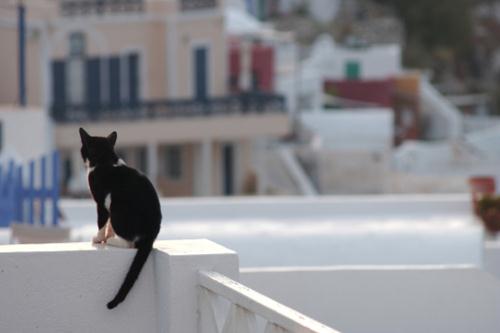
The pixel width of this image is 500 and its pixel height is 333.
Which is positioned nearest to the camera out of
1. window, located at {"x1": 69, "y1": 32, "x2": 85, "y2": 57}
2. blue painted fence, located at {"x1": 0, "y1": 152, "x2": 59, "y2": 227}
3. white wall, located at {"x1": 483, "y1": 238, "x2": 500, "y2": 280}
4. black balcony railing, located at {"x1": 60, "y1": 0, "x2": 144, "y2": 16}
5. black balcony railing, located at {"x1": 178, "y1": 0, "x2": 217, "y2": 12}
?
white wall, located at {"x1": 483, "y1": 238, "x2": 500, "y2": 280}

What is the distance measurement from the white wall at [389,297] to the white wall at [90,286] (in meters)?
2.87

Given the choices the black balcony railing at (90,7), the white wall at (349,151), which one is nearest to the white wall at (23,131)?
the black balcony railing at (90,7)

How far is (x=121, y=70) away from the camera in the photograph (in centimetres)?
3519

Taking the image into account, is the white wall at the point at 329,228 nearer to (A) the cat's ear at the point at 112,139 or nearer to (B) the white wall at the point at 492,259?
(B) the white wall at the point at 492,259

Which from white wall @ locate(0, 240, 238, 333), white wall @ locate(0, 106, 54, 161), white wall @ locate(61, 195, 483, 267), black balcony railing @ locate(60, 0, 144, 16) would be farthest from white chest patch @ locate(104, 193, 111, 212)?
black balcony railing @ locate(60, 0, 144, 16)

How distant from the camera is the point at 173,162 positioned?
3591 centimetres

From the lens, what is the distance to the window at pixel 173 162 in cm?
3584

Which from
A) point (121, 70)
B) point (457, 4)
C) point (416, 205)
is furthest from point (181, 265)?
point (457, 4)

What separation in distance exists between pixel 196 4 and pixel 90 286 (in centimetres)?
3061

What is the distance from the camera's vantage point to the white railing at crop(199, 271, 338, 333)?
20.6 feet

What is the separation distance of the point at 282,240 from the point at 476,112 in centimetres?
5703

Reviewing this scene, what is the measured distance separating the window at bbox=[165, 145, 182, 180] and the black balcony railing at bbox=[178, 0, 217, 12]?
11.2 feet

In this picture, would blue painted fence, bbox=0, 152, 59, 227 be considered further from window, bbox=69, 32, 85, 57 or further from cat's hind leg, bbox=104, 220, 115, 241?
window, bbox=69, 32, 85, 57

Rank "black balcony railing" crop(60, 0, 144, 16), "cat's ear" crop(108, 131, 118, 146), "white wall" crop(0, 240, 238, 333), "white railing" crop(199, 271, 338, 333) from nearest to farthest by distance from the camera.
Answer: "white railing" crop(199, 271, 338, 333)
"white wall" crop(0, 240, 238, 333)
"cat's ear" crop(108, 131, 118, 146)
"black balcony railing" crop(60, 0, 144, 16)
